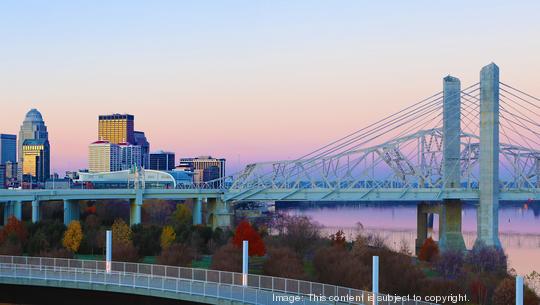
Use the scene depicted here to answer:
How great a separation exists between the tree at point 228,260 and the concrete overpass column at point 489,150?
2885 centimetres

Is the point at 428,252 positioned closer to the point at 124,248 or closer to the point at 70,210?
the point at 124,248

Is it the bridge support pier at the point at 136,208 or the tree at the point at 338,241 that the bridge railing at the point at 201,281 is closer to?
the tree at the point at 338,241

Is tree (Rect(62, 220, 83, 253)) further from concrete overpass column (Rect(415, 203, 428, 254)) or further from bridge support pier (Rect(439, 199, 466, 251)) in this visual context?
concrete overpass column (Rect(415, 203, 428, 254))

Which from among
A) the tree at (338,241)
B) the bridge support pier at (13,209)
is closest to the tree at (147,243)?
the tree at (338,241)

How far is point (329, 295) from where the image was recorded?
98.0ft

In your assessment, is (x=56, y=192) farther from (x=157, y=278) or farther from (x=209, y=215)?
(x=157, y=278)

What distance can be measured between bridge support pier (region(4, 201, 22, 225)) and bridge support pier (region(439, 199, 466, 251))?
4163 cm

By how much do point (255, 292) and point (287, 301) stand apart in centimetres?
192

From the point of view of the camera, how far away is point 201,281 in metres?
32.8

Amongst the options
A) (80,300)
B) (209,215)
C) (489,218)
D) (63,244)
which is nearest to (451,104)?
(489,218)

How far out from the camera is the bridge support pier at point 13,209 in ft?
264

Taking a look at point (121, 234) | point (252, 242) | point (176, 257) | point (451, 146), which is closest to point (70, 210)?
point (121, 234)

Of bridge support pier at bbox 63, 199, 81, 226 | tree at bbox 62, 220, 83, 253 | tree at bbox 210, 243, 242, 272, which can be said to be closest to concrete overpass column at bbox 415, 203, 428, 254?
tree at bbox 210, 243, 242, 272

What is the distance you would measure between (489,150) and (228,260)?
116 ft
